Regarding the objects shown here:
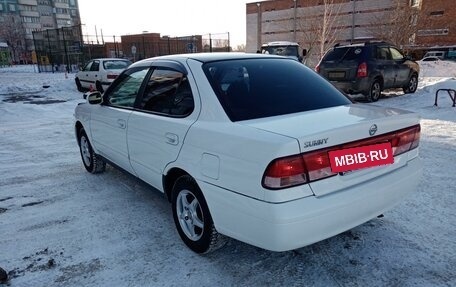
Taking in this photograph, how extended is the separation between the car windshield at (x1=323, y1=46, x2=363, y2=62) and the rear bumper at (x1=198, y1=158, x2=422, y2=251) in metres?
8.35

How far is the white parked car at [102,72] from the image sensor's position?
1490cm

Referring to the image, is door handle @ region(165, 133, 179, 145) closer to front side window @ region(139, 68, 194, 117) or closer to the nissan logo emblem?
front side window @ region(139, 68, 194, 117)

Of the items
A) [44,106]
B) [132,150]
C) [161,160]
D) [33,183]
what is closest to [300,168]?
[161,160]

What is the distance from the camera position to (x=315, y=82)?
3.30 metres

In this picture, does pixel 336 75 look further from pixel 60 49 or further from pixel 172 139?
pixel 60 49

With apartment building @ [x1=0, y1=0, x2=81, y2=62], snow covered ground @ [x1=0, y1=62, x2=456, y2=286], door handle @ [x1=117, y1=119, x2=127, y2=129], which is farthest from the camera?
apartment building @ [x1=0, y1=0, x2=81, y2=62]

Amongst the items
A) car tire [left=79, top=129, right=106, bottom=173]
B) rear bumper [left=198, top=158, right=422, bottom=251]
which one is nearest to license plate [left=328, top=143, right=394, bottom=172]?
rear bumper [left=198, top=158, right=422, bottom=251]

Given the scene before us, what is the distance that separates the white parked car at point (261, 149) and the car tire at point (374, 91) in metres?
7.47

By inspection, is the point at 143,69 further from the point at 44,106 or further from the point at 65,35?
the point at 65,35

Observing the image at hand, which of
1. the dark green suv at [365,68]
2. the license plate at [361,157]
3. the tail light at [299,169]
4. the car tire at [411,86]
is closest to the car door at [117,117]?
the tail light at [299,169]

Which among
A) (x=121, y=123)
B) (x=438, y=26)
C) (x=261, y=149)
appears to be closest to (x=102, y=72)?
(x=121, y=123)

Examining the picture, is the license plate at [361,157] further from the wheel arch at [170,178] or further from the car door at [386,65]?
the car door at [386,65]

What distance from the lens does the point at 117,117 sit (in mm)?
3883

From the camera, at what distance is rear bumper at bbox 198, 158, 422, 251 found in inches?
83.5
